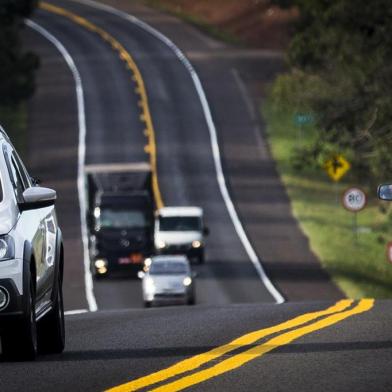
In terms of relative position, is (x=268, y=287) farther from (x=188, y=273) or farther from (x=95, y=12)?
(x=95, y=12)

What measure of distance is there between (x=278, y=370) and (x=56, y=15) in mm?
120741

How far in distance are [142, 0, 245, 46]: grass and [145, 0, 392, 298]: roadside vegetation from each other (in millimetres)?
34917

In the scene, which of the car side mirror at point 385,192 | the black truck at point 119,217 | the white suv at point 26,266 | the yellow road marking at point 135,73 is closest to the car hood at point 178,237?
the black truck at point 119,217

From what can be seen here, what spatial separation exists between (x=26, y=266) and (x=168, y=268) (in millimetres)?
38849

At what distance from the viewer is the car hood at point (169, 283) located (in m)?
52.2

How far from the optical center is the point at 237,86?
110m

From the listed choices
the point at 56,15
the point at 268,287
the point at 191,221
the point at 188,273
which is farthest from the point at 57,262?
the point at 56,15

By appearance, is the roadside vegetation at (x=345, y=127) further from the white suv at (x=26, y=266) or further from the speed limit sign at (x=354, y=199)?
the white suv at (x=26, y=266)

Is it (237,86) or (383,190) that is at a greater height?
(383,190)

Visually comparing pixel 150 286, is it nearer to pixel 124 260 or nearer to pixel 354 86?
pixel 124 260

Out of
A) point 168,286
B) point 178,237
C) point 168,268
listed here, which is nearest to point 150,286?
point 168,286

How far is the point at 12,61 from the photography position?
300 ft

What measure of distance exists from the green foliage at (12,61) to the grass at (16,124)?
186 cm

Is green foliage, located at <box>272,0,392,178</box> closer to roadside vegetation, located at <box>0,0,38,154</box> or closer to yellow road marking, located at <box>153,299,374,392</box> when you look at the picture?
roadside vegetation, located at <box>0,0,38,154</box>
